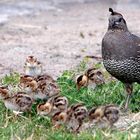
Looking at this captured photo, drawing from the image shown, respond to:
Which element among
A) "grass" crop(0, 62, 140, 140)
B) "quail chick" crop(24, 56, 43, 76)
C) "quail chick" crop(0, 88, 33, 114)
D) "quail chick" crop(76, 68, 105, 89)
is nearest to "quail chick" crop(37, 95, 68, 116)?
"grass" crop(0, 62, 140, 140)

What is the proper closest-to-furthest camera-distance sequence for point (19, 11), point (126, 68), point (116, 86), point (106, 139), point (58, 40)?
1. point (106, 139)
2. point (126, 68)
3. point (116, 86)
4. point (58, 40)
5. point (19, 11)

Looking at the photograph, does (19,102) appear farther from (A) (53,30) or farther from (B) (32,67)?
(A) (53,30)

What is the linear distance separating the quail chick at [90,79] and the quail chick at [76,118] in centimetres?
156

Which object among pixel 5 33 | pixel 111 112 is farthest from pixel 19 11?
pixel 111 112

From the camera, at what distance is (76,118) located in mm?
7906

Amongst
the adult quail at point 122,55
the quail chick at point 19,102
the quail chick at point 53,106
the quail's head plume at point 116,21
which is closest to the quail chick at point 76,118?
the quail chick at point 53,106

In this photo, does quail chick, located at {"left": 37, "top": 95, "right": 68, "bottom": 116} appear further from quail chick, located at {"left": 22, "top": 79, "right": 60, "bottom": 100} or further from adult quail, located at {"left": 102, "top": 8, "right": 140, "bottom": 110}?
adult quail, located at {"left": 102, "top": 8, "right": 140, "bottom": 110}

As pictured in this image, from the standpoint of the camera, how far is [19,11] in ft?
52.1

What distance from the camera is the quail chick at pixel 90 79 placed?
31.6ft

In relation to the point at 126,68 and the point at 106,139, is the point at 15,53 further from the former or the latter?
the point at 106,139

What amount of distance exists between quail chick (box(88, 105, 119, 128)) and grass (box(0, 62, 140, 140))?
114 mm

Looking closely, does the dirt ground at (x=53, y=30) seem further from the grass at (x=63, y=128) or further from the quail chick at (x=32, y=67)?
the grass at (x=63, y=128)

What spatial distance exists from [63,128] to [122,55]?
137 centimetres

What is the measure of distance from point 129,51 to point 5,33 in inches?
210
